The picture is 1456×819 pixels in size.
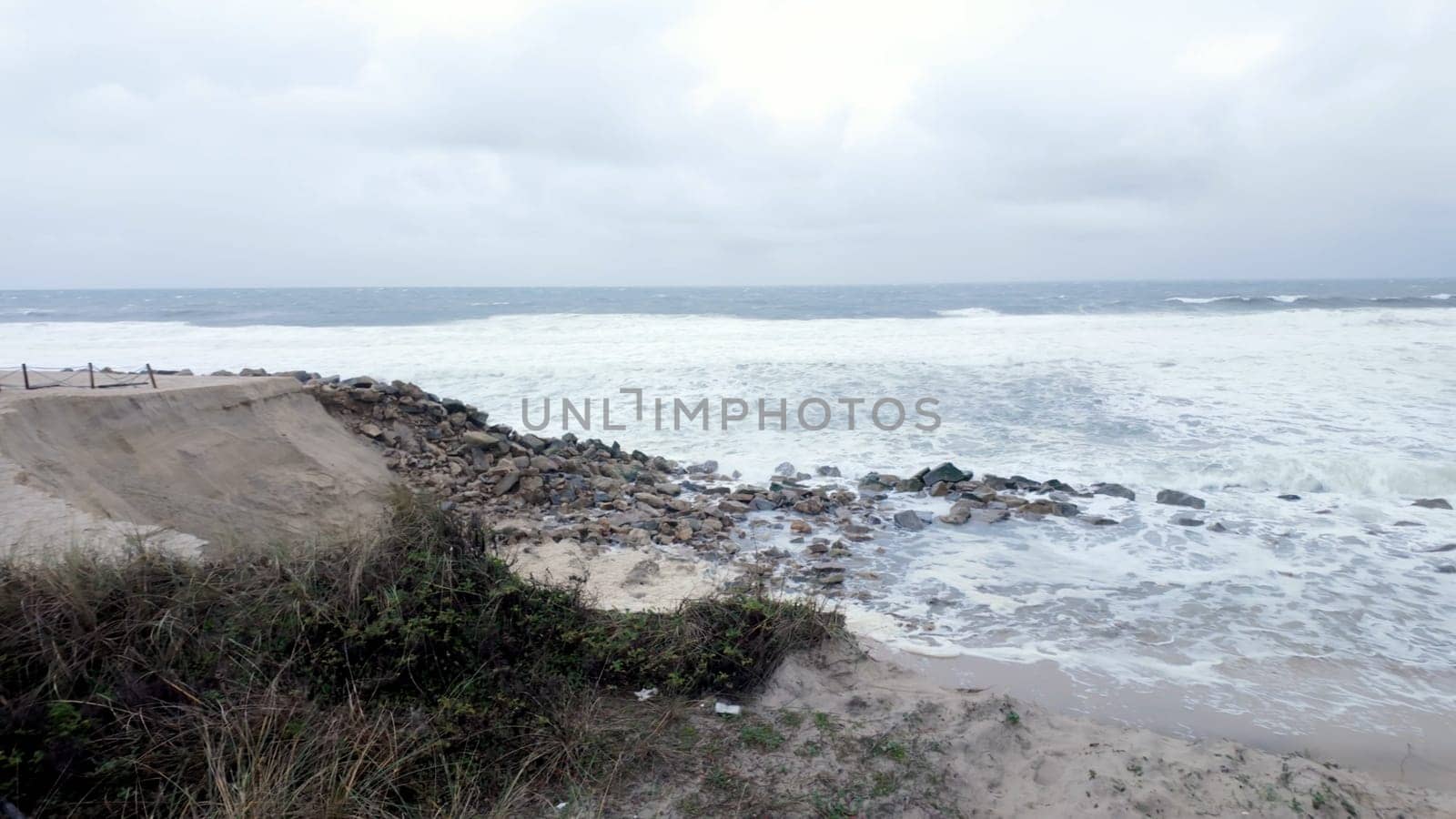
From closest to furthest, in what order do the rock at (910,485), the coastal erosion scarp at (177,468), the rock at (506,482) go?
1. the coastal erosion scarp at (177,468)
2. the rock at (506,482)
3. the rock at (910,485)

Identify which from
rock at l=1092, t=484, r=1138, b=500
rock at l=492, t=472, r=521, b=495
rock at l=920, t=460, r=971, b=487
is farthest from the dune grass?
rock at l=1092, t=484, r=1138, b=500

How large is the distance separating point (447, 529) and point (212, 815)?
1651 mm

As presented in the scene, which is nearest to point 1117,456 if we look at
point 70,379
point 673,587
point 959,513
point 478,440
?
point 959,513

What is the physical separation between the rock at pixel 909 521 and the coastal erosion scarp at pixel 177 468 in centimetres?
482

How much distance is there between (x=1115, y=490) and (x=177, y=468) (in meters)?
9.08

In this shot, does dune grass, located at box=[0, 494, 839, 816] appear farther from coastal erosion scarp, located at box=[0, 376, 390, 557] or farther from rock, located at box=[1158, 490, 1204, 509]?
rock, located at box=[1158, 490, 1204, 509]

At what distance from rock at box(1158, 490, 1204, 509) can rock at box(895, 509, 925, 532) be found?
280cm

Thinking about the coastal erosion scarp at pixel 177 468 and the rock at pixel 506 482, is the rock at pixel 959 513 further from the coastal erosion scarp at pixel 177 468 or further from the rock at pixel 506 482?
the coastal erosion scarp at pixel 177 468

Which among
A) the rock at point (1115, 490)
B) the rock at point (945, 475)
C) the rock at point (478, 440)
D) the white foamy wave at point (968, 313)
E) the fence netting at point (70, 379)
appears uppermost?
the white foamy wave at point (968, 313)

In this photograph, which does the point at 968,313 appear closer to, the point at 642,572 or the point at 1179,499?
the point at 1179,499

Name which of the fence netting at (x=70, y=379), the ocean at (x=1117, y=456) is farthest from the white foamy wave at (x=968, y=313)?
the fence netting at (x=70, y=379)

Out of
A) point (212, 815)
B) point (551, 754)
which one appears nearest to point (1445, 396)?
point (551, 754)

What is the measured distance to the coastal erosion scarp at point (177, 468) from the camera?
4512 mm

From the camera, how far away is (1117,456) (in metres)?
10.0
